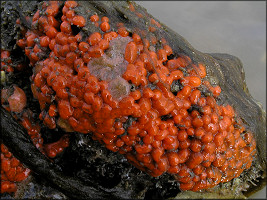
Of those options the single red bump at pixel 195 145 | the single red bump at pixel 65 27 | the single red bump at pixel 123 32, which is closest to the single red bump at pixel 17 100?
the single red bump at pixel 65 27

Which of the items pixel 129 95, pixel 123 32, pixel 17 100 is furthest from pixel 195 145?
pixel 17 100

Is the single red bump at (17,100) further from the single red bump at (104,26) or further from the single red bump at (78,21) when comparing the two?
the single red bump at (104,26)

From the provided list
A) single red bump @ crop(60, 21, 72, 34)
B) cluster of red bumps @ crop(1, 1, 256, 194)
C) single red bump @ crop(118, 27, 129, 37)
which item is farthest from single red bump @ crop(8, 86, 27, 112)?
single red bump @ crop(118, 27, 129, 37)

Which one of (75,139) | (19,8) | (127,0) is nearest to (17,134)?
(75,139)

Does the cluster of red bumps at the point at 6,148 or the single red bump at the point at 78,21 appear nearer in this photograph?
the single red bump at the point at 78,21

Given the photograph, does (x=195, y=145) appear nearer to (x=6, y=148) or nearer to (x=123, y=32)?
(x=123, y=32)

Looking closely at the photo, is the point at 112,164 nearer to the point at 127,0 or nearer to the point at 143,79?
the point at 143,79

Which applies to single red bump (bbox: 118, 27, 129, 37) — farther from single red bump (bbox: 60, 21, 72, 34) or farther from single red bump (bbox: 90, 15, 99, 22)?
single red bump (bbox: 60, 21, 72, 34)

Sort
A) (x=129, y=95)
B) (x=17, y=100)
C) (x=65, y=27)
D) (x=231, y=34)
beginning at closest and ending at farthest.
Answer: (x=129, y=95) → (x=65, y=27) → (x=17, y=100) → (x=231, y=34)
